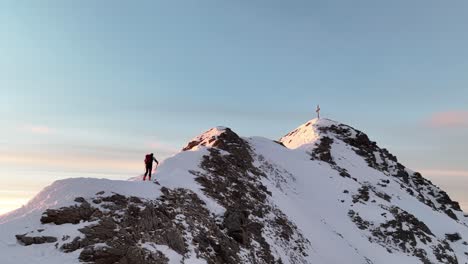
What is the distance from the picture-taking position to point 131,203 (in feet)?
72.3

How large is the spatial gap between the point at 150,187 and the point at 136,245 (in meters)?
7.00

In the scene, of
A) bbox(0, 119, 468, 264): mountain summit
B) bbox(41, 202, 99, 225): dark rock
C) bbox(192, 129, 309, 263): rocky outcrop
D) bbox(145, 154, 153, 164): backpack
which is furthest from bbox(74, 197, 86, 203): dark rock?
bbox(192, 129, 309, 263): rocky outcrop

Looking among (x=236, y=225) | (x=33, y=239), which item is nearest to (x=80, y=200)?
(x=33, y=239)

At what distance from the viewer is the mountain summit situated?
18.5 metres

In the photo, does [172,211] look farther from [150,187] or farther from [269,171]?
[269,171]

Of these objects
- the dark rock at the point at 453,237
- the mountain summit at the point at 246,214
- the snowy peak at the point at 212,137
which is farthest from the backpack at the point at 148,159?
the dark rock at the point at 453,237

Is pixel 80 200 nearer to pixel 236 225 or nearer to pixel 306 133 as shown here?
pixel 236 225

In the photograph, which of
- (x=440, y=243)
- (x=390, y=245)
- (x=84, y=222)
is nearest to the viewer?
(x=84, y=222)

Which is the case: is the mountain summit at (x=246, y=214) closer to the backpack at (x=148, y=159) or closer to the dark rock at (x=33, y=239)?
the dark rock at (x=33, y=239)

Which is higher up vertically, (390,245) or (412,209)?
(412,209)

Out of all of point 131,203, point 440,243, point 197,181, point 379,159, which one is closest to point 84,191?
point 131,203

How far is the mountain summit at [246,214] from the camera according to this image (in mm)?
18469

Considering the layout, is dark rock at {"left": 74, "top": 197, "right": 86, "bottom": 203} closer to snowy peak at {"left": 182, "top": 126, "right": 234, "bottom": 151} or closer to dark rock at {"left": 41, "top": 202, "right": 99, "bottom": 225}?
dark rock at {"left": 41, "top": 202, "right": 99, "bottom": 225}

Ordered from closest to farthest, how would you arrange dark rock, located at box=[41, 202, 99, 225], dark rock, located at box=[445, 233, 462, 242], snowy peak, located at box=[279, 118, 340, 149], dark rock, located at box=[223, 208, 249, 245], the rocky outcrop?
dark rock, located at box=[41, 202, 99, 225] → dark rock, located at box=[223, 208, 249, 245] → the rocky outcrop → dark rock, located at box=[445, 233, 462, 242] → snowy peak, located at box=[279, 118, 340, 149]
